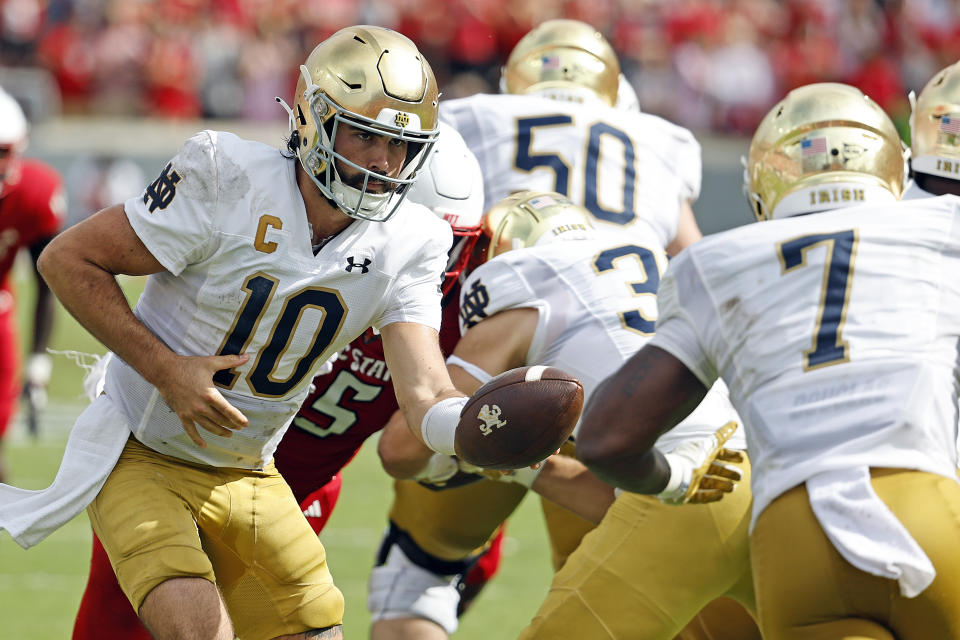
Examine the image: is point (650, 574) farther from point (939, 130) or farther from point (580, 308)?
point (939, 130)

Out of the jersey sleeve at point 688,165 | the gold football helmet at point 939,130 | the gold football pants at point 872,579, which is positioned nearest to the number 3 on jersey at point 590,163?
the jersey sleeve at point 688,165

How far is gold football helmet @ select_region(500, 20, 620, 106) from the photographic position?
16.8ft

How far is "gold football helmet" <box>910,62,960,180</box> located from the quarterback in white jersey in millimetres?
980

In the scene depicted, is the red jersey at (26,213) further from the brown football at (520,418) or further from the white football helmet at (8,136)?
the brown football at (520,418)

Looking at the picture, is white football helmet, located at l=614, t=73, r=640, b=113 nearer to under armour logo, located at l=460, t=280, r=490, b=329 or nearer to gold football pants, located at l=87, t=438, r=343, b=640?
under armour logo, located at l=460, t=280, r=490, b=329

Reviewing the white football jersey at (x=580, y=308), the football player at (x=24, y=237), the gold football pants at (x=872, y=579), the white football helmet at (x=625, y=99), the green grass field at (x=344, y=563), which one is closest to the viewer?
the gold football pants at (x=872, y=579)

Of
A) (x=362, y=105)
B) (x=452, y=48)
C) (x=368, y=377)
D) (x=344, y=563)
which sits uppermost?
(x=362, y=105)

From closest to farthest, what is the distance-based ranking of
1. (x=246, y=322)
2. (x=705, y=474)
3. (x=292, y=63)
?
(x=246, y=322)
(x=705, y=474)
(x=292, y=63)

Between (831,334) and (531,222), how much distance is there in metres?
1.44

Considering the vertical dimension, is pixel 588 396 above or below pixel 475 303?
below

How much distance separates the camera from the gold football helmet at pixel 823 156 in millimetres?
2854

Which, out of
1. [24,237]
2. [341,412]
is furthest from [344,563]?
[341,412]

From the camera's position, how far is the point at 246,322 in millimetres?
2979

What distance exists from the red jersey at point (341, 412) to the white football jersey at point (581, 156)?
86cm
